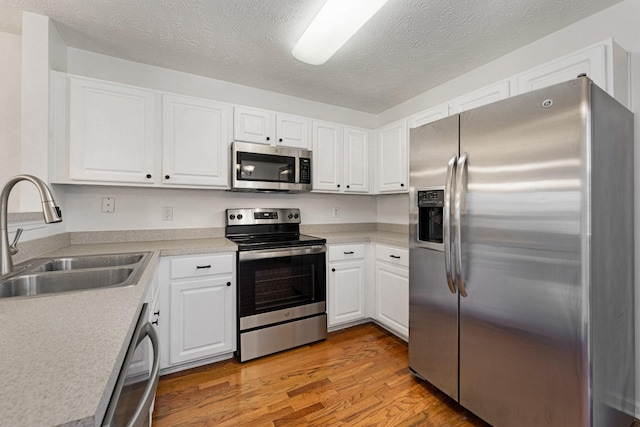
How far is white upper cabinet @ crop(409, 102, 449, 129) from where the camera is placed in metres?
2.33

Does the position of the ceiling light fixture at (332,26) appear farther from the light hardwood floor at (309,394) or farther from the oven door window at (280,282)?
the light hardwood floor at (309,394)

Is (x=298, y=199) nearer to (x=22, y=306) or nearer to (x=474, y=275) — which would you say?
(x=474, y=275)

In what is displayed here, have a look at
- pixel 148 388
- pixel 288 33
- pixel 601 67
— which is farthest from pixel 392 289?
pixel 288 33

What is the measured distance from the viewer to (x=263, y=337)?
2.19 metres

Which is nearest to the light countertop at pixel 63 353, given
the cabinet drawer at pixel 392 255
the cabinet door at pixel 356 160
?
the cabinet drawer at pixel 392 255

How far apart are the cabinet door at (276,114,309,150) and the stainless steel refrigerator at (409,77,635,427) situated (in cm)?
130

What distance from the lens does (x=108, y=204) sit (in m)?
2.21

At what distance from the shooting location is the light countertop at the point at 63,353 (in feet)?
1.34

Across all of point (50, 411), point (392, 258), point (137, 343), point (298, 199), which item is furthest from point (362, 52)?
point (50, 411)

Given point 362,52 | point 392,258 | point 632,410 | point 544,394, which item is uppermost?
→ point 362,52

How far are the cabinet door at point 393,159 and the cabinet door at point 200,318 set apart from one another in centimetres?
178

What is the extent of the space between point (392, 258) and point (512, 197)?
1251mm

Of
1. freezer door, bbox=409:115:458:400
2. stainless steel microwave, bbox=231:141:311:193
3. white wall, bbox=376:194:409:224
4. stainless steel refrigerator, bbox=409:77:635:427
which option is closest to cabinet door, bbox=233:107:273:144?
stainless steel microwave, bbox=231:141:311:193

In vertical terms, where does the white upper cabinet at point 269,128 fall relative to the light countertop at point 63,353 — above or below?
above
